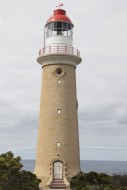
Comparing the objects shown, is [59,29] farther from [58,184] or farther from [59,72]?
[58,184]

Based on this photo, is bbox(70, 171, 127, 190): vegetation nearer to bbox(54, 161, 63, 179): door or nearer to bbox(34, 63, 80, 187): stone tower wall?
Result: bbox(54, 161, 63, 179): door

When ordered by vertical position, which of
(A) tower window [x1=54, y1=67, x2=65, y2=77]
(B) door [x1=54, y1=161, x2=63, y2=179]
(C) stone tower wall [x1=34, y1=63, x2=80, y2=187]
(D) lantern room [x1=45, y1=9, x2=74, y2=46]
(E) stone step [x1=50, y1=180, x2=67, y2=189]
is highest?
(D) lantern room [x1=45, y1=9, x2=74, y2=46]

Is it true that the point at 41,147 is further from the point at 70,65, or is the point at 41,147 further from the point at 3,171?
the point at 3,171

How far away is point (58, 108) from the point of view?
107 feet

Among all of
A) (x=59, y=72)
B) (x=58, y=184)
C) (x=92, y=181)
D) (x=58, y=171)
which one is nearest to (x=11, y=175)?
(x=92, y=181)

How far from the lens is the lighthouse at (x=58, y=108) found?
3209 cm

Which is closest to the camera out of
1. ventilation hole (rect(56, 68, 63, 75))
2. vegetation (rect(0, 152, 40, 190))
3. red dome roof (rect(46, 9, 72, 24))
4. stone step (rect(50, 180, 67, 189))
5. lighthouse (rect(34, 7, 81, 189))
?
vegetation (rect(0, 152, 40, 190))

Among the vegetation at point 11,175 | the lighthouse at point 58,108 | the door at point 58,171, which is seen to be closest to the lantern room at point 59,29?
the lighthouse at point 58,108

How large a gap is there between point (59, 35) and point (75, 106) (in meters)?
6.61

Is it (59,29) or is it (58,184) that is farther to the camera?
(59,29)

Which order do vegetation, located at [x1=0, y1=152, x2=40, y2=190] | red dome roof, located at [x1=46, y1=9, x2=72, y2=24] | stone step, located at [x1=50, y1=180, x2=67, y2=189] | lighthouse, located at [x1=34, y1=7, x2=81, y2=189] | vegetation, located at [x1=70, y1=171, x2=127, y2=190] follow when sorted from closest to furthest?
vegetation, located at [x1=0, y1=152, x2=40, y2=190], vegetation, located at [x1=70, y1=171, x2=127, y2=190], stone step, located at [x1=50, y1=180, x2=67, y2=189], lighthouse, located at [x1=34, y1=7, x2=81, y2=189], red dome roof, located at [x1=46, y1=9, x2=72, y2=24]

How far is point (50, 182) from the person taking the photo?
31641mm

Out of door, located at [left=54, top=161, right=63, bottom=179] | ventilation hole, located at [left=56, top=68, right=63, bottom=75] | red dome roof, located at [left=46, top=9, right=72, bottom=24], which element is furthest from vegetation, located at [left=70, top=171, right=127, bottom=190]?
red dome roof, located at [left=46, top=9, right=72, bottom=24]

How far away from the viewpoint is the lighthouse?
105 ft
